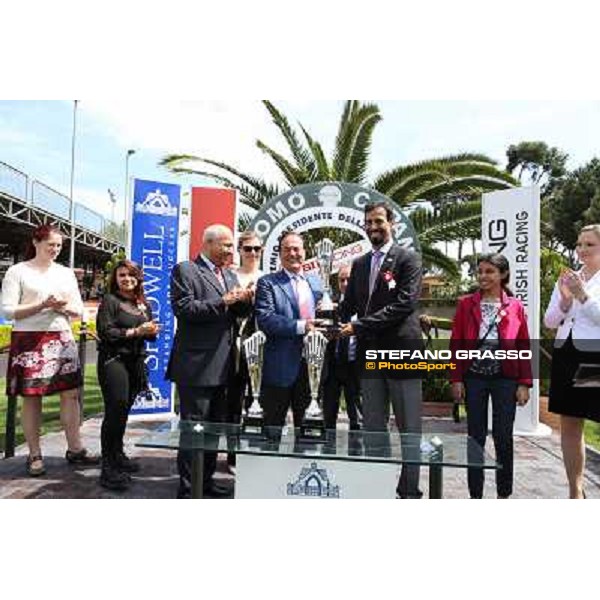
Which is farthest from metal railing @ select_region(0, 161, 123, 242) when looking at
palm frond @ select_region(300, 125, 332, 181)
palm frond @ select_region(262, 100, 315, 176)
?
palm frond @ select_region(300, 125, 332, 181)

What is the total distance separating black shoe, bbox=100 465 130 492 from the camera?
267 centimetres

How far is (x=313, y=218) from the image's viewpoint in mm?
3297

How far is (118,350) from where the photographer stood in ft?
8.96

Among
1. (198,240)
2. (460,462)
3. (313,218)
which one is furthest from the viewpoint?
(198,240)

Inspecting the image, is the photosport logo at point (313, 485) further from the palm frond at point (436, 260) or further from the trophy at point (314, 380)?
the palm frond at point (436, 260)

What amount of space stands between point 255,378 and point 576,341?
48.2 inches

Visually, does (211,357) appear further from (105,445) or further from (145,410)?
(145,410)

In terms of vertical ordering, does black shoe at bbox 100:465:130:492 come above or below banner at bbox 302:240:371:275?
below

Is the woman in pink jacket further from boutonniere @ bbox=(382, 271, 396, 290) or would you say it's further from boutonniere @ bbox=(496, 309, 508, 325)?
boutonniere @ bbox=(382, 271, 396, 290)

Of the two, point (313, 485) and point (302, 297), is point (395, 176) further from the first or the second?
point (313, 485)

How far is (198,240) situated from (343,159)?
1.07 m

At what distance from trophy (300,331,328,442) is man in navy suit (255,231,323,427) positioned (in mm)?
79

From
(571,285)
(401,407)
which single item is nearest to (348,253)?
(401,407)
